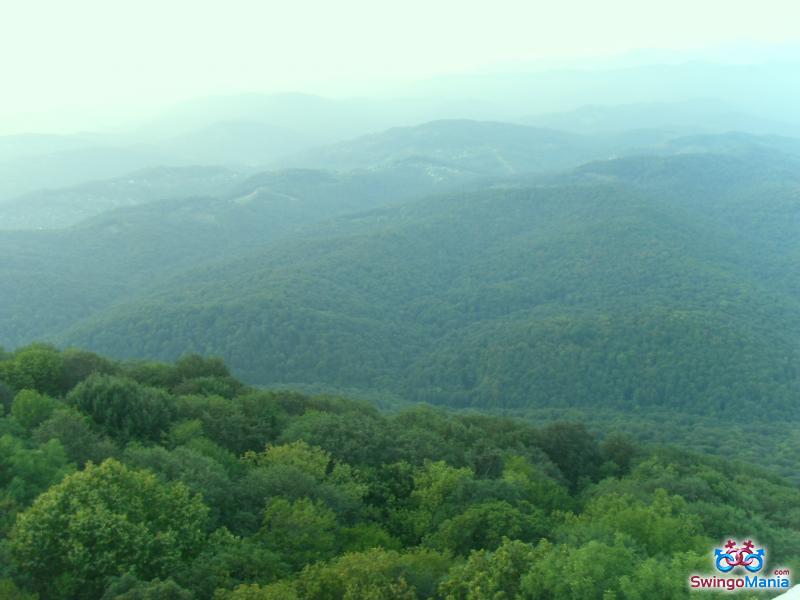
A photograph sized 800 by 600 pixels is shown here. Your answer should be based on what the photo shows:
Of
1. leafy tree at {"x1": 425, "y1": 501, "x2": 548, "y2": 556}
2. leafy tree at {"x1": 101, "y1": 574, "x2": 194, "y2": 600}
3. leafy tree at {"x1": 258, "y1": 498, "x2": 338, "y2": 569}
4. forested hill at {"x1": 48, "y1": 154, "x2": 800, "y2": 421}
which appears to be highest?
leafy tree at {"x1": 101, "y1": 574, "x2": 194, "y2": 600}

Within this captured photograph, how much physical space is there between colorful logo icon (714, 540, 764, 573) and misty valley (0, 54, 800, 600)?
109 millimetres

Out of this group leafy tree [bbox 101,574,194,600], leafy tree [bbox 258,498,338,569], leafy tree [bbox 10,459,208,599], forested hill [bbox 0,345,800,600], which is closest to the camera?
leafy tree [bbox 101,574,194,600]

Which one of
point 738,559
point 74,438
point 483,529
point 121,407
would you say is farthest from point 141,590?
point 121,407

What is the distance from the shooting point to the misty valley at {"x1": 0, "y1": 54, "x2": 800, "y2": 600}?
2003 cm

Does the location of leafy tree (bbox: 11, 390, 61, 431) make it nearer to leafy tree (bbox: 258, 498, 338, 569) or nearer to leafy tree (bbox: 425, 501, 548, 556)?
leafy tree (bbox: 258, 498, 338, 569)

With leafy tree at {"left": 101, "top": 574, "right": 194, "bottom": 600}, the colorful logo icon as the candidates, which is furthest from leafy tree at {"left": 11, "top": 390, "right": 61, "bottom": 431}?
the colorful logo icon

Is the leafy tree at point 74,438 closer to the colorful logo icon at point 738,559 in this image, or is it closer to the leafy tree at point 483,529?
the leafy tree at point 483,529

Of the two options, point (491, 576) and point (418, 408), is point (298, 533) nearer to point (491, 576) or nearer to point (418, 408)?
point (491, 576)

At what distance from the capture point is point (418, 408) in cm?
5600

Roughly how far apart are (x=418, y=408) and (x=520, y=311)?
86.2m

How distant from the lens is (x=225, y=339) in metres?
119

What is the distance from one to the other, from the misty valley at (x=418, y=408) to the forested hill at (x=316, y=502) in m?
0.12

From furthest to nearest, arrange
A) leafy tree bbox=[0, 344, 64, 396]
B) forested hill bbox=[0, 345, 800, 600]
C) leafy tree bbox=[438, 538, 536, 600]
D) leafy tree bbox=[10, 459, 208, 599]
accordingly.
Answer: leafy tree bbox=[0, 344, 64, 396], leafy tree bbox=[10, 459, 208, 599], forested hill bbox=[0, 345, 800, 600], leafy tree bbox=[438, 538, 536, 600]

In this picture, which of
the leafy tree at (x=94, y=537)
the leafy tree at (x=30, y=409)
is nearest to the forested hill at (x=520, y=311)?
the leafy tree at (x=30, y=409)
